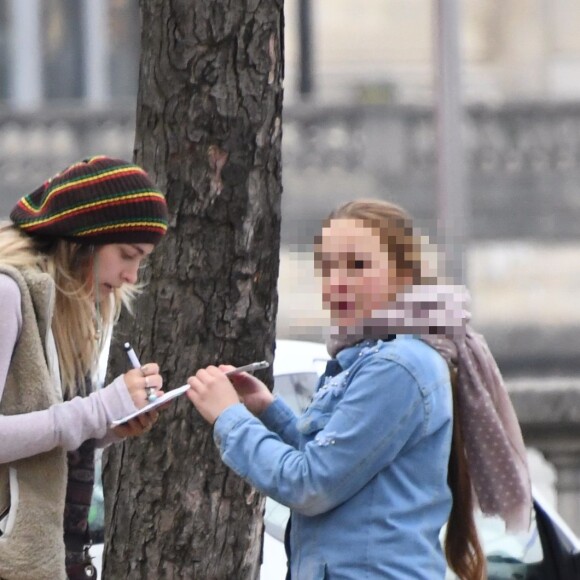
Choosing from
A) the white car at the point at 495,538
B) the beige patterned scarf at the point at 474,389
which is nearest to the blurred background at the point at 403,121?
the white car at the point at 495,538

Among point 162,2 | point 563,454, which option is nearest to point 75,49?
point 563,454

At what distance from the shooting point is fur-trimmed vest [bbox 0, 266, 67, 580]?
9.43 feet

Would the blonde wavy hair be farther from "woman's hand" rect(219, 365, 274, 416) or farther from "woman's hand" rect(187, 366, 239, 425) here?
"woman's hand" rect(219, 365, 274, 416)

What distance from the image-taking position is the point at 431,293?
2.99m

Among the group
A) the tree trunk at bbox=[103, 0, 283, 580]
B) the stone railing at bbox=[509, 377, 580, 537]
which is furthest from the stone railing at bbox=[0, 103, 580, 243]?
the tree trunk at bbox=[103, 0, 283, 580]

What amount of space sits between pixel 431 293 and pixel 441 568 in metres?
0.53

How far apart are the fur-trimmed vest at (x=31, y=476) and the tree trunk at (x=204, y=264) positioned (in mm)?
794

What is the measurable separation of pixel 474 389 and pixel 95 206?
0.82 meters

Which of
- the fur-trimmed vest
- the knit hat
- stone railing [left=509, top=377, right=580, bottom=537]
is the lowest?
stone railing [left=509, top=377, right=580, bottom=537]

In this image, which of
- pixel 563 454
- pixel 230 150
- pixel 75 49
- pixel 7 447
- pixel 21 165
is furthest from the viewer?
pixel 75 49

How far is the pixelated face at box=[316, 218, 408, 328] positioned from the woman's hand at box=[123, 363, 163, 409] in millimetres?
364

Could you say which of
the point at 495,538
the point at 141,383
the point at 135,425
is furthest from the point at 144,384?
the point at 495,538

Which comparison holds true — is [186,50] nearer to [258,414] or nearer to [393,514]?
[258,414]

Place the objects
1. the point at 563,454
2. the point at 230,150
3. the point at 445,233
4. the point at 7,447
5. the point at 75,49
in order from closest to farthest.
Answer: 1. the point at 7,447
2. the point at 445,233
3. the point at 230,150
4. the point at 563,454
5. the point at 75,49
